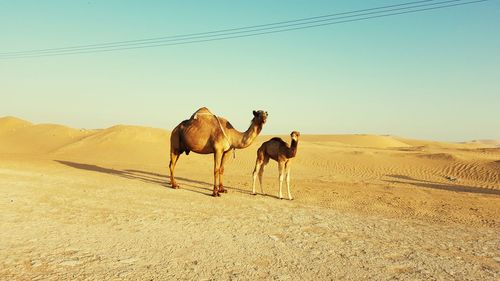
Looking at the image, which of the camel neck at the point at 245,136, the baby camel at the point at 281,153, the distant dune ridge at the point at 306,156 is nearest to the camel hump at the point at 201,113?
the camel neck at the point at 245,136

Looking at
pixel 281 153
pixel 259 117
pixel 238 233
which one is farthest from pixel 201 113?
pixel 238 233

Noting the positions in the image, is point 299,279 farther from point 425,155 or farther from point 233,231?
point 425,155

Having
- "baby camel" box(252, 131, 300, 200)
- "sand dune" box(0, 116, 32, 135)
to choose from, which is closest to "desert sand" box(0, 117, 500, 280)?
"baby camel" box(252, 131, 300, 200)

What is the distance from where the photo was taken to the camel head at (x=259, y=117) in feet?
37.3

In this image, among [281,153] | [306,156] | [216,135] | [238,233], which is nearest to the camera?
[238,233]

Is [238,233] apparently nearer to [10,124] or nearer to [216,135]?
[216,135]

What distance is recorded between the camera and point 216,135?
1177 centimetres

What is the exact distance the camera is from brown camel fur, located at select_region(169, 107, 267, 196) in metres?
11.6

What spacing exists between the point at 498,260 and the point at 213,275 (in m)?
4.36

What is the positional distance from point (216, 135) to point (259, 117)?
1461mm

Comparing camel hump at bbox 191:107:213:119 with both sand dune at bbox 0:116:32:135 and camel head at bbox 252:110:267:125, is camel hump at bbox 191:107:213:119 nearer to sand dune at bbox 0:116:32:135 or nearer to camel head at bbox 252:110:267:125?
camel head at bbox 252:110:267:125

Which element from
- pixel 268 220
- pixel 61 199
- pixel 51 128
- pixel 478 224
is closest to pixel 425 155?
pixel 478 224

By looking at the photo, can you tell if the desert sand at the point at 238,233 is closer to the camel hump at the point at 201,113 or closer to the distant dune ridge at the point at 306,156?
the camel hump at the point at 201,113

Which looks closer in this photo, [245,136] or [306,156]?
[245,136]
